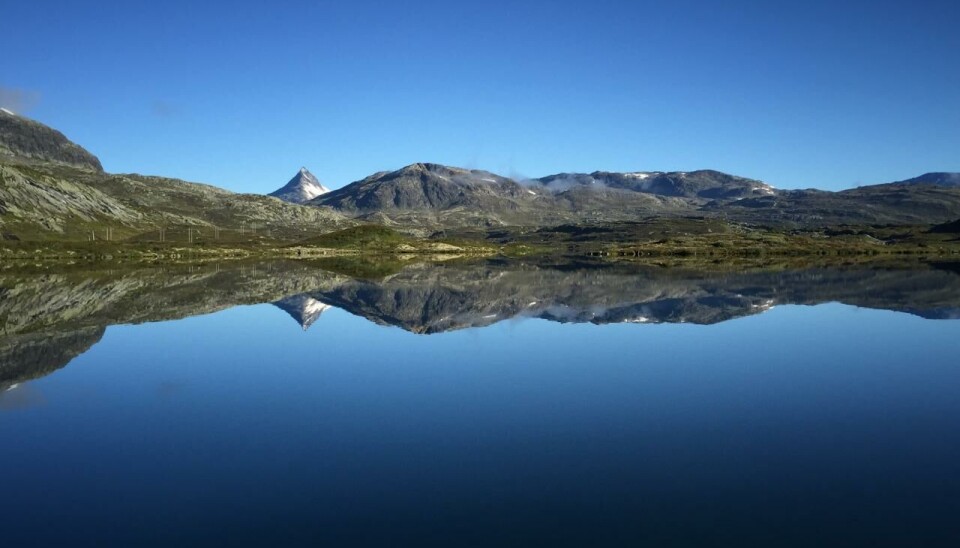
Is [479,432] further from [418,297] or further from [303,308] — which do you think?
[418,297]

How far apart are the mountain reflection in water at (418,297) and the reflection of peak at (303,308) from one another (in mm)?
104

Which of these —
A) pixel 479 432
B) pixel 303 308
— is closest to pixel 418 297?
pixel 303 308

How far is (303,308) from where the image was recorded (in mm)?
53094

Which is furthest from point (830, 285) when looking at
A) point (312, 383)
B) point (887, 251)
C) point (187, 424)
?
point (887, 251)

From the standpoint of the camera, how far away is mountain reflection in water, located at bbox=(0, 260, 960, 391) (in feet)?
140

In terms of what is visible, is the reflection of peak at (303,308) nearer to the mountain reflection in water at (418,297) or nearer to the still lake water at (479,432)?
the mountain reflection in water at (418,297)

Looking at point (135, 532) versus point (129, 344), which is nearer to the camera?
point (135, 532)

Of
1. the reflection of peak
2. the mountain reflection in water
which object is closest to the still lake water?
the mountain reflection in water

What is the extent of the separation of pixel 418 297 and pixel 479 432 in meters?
46.0

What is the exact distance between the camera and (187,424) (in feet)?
65.8

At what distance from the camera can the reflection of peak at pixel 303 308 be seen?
47241mm

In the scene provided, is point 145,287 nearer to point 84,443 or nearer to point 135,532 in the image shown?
point 84,443

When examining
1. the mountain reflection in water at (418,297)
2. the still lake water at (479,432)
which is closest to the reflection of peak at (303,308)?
the mountain reflection in water at (418,297)

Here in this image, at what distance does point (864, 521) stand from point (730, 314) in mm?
39638
